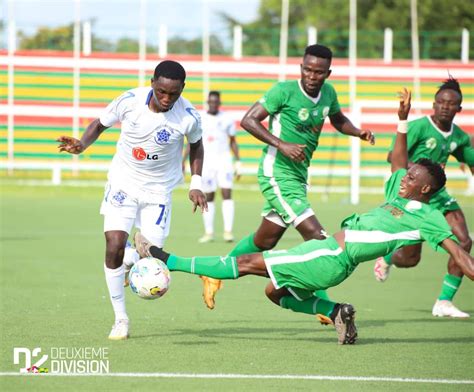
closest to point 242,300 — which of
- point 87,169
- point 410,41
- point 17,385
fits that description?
point 17,385

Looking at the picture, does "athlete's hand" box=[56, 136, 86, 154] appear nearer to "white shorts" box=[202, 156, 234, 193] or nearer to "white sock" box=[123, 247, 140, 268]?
"white sock" box=[123, 247, 140, 268]

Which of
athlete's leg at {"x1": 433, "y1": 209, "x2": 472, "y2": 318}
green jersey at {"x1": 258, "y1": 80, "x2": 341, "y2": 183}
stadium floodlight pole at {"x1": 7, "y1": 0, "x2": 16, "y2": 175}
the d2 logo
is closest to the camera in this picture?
the d2 logo

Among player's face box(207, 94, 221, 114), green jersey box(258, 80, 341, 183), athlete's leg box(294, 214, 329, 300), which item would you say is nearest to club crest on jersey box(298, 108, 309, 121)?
green jersey box(258, 80, 341, 183)

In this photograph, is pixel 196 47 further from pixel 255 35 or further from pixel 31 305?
pixel 31 305

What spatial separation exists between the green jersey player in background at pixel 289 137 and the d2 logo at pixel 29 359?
9.10 ft

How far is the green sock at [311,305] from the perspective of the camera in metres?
9.51

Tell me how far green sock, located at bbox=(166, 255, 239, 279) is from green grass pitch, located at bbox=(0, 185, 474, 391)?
25.1 inches

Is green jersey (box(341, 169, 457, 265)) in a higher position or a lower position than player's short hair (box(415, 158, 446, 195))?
lower

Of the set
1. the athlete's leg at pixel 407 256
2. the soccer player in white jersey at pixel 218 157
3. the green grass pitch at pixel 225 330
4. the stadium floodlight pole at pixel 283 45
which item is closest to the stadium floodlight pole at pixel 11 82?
the stadium floodlight pole at pixel 283 45

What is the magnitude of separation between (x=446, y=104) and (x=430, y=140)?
0.46m

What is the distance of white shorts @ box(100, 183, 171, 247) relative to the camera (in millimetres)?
9469

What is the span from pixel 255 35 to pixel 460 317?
35.1m

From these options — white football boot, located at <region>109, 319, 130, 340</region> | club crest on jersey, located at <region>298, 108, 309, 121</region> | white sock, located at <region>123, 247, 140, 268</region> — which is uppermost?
club crest on jersey, located at <region>298, 108, 309, 121</region>

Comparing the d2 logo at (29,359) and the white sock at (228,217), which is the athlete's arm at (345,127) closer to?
the d2 logo at (29,359)
